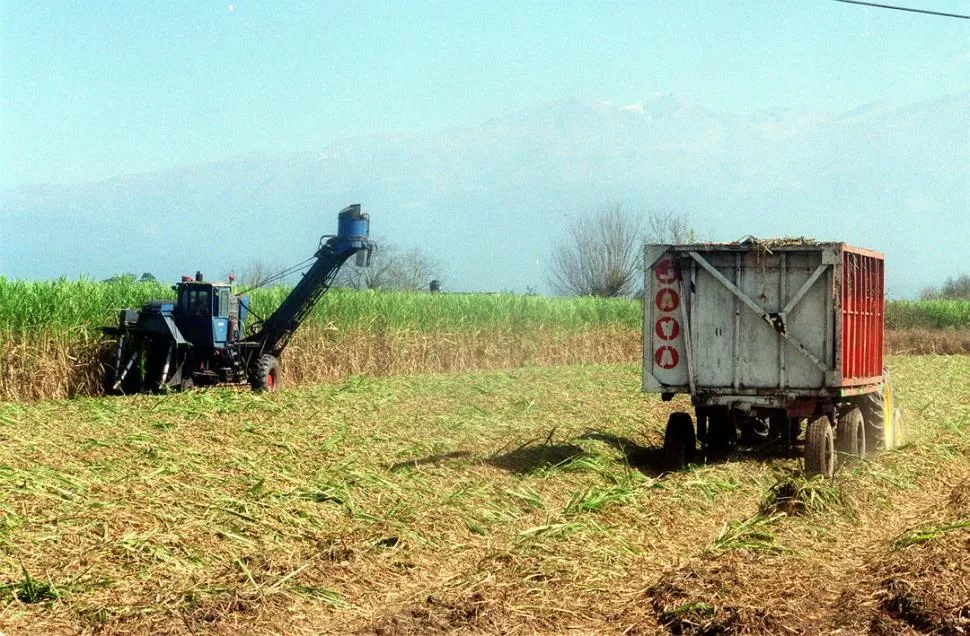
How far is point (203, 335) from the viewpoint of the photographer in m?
21.4

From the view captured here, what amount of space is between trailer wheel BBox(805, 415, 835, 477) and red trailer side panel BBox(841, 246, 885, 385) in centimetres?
57

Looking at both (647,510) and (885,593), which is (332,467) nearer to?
(647,510)

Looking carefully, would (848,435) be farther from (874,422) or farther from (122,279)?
(122,279)

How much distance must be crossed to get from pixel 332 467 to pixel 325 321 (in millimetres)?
16505

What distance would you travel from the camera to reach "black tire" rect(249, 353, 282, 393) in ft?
72.5

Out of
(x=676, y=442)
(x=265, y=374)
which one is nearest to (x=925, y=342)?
(x=265, y=374)

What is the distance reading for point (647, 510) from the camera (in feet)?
33.6

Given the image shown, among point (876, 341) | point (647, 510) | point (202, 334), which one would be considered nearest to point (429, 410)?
point (202, 334)

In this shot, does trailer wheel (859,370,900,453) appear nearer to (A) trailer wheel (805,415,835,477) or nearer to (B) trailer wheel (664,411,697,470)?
(A) trailer wheel (805,415,835,477)

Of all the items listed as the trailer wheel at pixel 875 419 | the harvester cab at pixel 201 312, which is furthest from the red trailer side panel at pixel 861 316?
the harvester cab at pixel 201 312

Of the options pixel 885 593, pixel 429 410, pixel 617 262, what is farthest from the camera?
pixel 617 262

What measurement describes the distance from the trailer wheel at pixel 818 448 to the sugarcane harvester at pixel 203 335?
11.8m

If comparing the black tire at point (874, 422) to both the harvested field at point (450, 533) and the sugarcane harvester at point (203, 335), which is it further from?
the sugarcane harvester at point (203, 335)

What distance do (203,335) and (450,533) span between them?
13139mm
